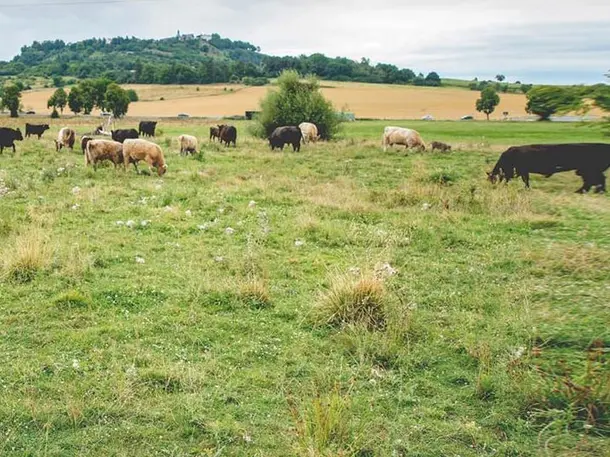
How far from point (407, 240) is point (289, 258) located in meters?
2.41

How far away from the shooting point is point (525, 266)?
9.28m

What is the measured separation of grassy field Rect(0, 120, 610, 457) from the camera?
15.7ft

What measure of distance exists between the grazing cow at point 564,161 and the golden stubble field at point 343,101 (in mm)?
59110

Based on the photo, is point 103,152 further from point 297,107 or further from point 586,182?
point 297,107

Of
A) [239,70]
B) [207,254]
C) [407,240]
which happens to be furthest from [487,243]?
[239,70]

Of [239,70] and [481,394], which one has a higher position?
[239,70]

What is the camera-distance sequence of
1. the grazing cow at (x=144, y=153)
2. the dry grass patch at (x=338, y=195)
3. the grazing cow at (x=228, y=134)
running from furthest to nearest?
the grazing cow at (x=228, y=134) < the grazing cow at (x=144, y=153) < the dry grass patch at (x=338, y=195)

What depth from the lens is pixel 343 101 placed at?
9112cm

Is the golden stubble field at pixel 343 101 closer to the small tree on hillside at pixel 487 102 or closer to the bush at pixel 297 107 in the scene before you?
the small tree on hillside at pixel 487 102

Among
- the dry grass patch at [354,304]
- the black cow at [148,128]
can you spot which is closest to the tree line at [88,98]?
the black cow at [148,128]

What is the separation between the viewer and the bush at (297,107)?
3797 cm

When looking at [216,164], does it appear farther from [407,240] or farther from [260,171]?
[407,240]

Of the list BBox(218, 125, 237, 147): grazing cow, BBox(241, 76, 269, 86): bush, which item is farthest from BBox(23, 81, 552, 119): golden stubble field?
BBox(218, 125, 237, 147): grazing cow

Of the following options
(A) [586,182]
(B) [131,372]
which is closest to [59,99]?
(A) [586,182]
